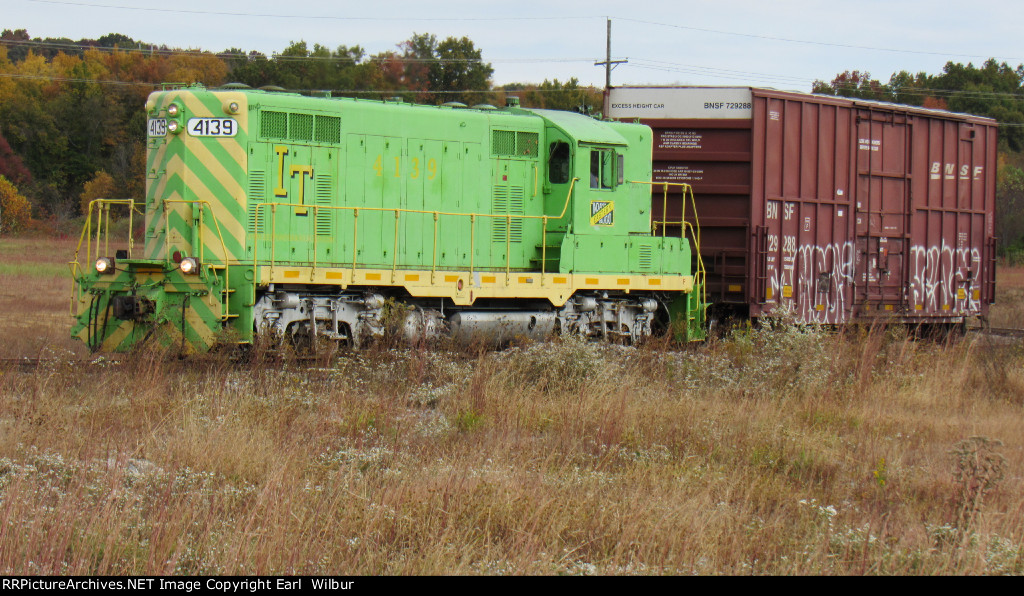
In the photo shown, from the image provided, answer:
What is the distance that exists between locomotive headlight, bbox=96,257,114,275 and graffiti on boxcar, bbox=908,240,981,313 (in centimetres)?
1226

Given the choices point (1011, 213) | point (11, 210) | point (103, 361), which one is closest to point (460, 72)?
point (11, 210)

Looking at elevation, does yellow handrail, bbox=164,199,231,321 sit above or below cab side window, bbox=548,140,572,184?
below

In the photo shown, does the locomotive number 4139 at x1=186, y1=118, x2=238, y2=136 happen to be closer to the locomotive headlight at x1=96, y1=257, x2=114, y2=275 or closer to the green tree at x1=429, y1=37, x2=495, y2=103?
the locomotive headlight at x1=96, y1=257, x2=114, y2=275

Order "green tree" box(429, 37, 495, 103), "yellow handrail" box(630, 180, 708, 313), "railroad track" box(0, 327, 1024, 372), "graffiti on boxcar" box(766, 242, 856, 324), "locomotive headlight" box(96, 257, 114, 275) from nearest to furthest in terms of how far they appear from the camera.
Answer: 1. "railroad track" box(0, 327, 1024, 372)
2. "locomotive headlight" box(96, 257, 114, 275)
3. "yellow handrail" box(630, 180, 708, 313)
4. "graffiti on boxcar" box(766, 242, 856, 324)
5. "green tree" box(429, 37, 495, 103)

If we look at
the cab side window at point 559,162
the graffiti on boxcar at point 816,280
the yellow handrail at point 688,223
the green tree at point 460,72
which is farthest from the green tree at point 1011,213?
the cab side window at point 559,162

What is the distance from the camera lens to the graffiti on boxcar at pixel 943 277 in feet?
54.2

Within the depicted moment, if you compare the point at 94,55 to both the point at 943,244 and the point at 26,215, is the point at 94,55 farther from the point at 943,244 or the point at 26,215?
the point at 943,244

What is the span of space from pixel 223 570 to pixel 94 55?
6293cm

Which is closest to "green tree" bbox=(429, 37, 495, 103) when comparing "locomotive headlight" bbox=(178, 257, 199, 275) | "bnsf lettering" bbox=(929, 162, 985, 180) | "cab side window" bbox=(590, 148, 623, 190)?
"bnsf lettering" bbox=(929, 162, 985, 180)

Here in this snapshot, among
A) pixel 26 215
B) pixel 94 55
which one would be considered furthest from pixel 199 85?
pixel 94 55

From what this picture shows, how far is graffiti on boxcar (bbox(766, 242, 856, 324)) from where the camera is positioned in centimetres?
1455

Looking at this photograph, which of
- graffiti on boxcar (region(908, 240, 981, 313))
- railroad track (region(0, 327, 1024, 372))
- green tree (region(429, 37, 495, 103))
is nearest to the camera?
railroad track (region(0, 327, 1024, 372))

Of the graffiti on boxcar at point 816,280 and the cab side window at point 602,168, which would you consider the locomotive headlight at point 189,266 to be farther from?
the graffiti on boxcar at point 816,280

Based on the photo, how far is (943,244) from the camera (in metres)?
17.0
